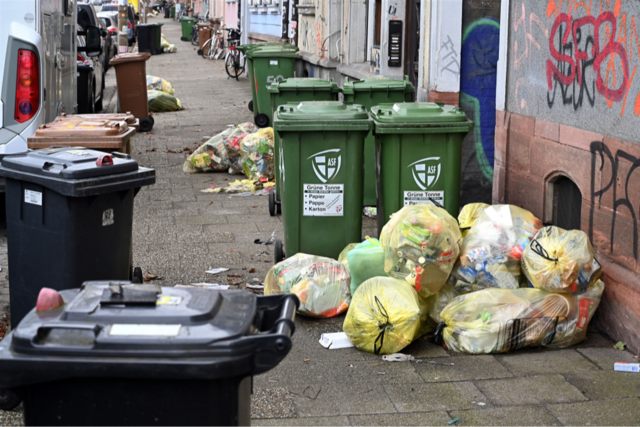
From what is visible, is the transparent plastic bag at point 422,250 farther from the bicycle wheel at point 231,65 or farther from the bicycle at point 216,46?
the bicycle at point 216,46

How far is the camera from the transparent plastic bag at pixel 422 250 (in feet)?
15.6

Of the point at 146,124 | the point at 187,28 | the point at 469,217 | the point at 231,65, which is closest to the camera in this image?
the point at 469,217

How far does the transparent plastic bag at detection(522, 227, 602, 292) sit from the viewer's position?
4543 millimetres

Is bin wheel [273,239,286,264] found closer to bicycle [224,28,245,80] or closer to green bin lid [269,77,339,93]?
green bin lid [269,77,339,93]

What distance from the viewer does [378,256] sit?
200 inches

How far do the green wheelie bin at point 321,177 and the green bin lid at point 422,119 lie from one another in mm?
140

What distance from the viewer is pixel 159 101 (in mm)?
15727

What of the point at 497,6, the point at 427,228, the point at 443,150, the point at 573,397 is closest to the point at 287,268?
the point at 427,228

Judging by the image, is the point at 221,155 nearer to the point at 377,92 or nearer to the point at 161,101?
the point at 377,92

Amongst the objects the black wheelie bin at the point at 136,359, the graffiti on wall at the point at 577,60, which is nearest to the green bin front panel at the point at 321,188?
the graffiti on wall at the point at 577,60

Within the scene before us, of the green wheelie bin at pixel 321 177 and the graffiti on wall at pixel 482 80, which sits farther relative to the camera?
the graffiti on wall at pixel 482 80

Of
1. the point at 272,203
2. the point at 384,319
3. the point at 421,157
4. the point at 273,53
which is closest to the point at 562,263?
the point at 384,319

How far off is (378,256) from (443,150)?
3.88ft

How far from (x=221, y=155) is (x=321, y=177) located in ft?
14.6
